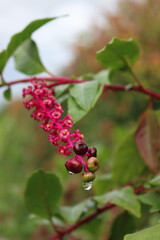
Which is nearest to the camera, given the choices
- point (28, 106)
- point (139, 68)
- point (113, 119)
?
point (28, 106)

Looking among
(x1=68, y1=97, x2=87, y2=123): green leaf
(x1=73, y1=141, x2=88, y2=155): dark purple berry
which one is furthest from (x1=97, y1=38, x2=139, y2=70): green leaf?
(x1=73, y1=141, x2=88, y2=155): dark purple berry

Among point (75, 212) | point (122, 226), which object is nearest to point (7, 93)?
point (75, 212)

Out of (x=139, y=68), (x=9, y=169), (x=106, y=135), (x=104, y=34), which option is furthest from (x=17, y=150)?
(x=104, y=34)

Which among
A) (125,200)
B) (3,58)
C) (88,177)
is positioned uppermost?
(3,58)

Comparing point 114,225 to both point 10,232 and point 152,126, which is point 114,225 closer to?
point 152,126

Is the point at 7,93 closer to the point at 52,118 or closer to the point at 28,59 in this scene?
the point at 28,59

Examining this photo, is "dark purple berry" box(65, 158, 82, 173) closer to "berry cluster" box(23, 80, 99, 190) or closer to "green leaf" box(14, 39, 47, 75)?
"berry cluster" box(23, 80, 99, 190)

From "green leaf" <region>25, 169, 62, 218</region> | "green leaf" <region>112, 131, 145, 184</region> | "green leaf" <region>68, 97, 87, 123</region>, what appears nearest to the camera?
"green leaf" <region>68, 97, 87, 123</region>
